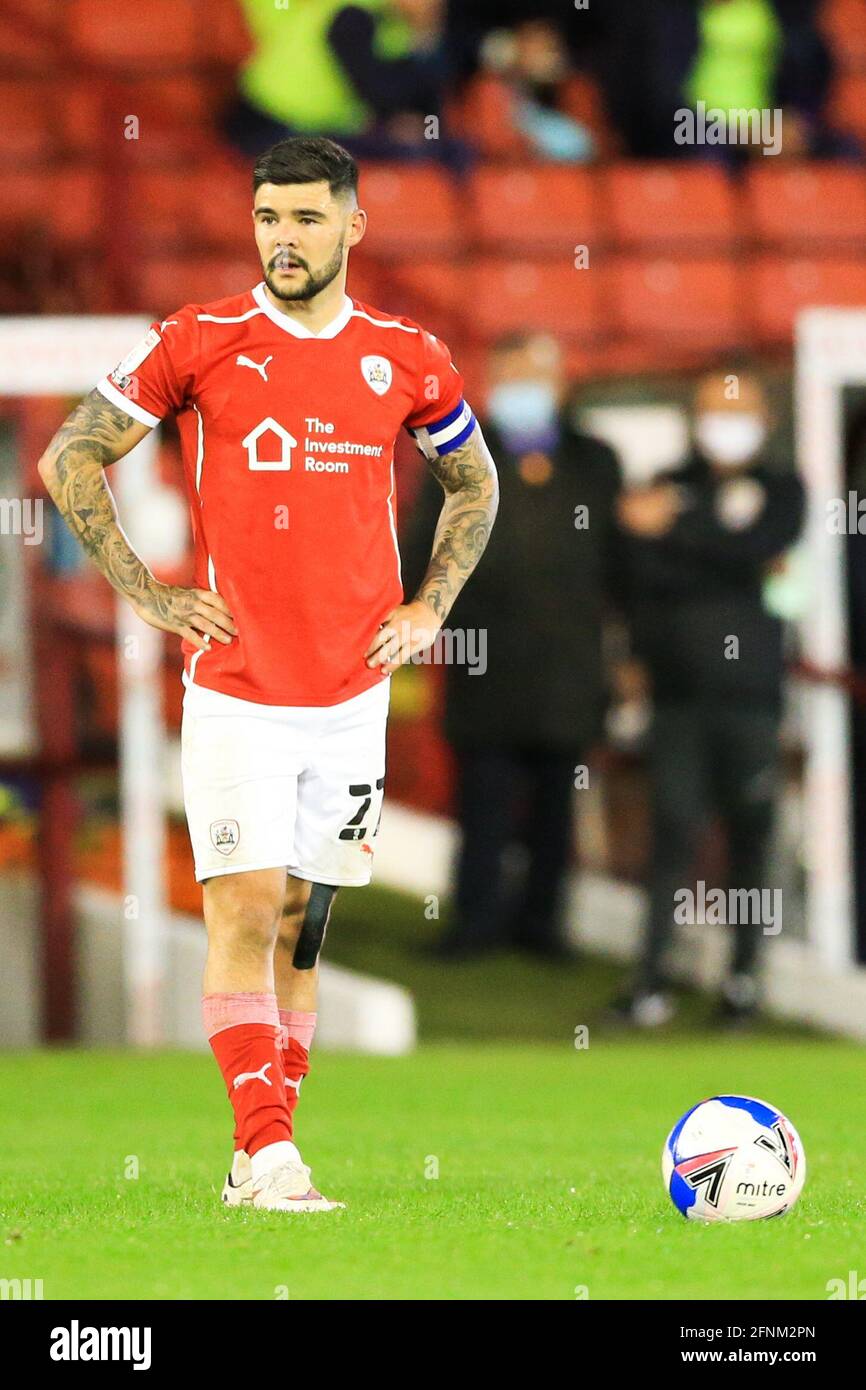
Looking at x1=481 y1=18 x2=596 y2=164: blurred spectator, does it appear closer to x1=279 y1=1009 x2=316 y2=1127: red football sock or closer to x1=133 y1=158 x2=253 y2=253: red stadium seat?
x1=133 y1=158 x2=253 y2=253: red stadium seat

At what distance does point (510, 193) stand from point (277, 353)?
8507mm

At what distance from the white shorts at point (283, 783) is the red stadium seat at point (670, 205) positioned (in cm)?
883

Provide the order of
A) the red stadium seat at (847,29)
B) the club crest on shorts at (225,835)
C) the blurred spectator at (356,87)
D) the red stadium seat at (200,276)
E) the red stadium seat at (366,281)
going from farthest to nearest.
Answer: the red stadium seat at (847,29), the blurred spectator at (356,87), the red stadium seat at (200,276), the red stadium seat at (366,281), the club crest on shorts at (225,835)

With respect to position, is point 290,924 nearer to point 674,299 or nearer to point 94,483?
point 94,483

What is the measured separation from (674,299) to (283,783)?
9241 millimetres

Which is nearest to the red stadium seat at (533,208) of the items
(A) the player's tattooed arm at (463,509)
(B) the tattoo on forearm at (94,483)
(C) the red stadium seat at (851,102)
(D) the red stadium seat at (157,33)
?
(D) the red stadium seat at (157,33)

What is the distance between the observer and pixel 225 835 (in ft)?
15.1

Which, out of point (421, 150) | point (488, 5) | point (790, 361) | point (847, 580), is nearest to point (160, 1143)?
point (847, 580)

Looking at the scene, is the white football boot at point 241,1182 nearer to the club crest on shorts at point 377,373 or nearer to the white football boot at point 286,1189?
the white football boot at point 286,1189

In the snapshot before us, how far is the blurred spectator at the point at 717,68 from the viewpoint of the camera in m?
12.8

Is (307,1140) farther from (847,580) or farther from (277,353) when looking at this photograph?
(847,580)

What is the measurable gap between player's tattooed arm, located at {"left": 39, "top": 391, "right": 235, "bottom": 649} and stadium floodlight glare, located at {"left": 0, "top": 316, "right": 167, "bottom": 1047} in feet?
14.6

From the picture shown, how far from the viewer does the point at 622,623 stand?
9438mm
